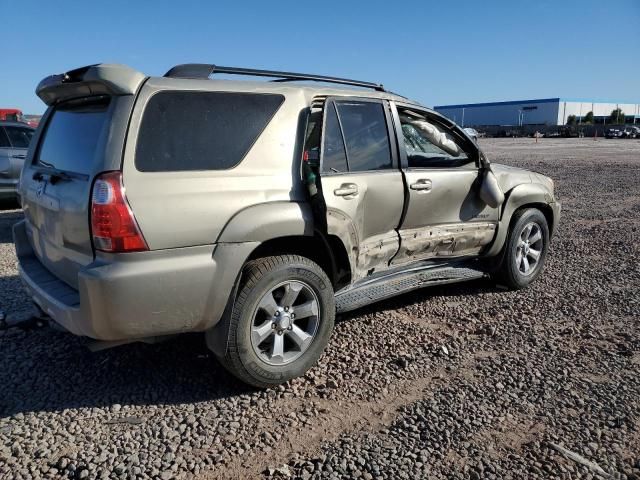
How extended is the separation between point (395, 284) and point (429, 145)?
1453 millimetres

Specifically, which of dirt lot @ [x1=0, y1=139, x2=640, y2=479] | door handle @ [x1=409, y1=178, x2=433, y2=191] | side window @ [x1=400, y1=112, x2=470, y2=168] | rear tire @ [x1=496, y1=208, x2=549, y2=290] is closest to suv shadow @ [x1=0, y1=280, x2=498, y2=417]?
dirt lot @ [x1=0, y1=139, x2=640, y2=479]

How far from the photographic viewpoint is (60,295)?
10.5 ft

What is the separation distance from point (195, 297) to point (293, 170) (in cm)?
104

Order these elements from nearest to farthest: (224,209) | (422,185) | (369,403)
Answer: (224,209), (369,403), (422,185)

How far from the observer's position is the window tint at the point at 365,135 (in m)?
3.98

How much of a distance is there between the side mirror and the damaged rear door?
1.06 m

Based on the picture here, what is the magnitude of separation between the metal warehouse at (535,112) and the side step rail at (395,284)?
352 ft

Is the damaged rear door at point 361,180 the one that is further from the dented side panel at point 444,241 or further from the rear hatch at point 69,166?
the rear hatch at point 69,166

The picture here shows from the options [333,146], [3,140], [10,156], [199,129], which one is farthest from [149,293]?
[3,140]

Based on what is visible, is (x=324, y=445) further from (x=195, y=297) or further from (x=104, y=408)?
(x=104, y=408)

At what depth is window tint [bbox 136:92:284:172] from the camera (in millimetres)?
3029

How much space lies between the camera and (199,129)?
10.5 feet

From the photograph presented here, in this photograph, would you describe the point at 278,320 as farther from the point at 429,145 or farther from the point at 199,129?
the point at 429,145

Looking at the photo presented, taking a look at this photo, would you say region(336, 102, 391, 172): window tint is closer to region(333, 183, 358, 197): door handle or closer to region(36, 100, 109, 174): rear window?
region(333, 183, 358, 197): door handle
